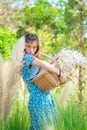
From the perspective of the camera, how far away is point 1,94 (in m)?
3.95

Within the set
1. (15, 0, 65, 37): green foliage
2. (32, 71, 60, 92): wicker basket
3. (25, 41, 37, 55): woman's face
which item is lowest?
(15, 0, 65, 37): green foliage

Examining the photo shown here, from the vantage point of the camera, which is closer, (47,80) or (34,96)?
(47,80)

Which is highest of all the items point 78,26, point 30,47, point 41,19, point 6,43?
point 30,47

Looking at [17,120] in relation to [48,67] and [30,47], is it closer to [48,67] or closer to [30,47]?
[48,67]

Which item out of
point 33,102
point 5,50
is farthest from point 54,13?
point 33,102

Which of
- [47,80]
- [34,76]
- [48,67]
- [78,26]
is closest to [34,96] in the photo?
[34,76]

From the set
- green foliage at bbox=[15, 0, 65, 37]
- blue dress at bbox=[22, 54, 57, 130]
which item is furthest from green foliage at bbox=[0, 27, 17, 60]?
green foliage at bbox=[15, 0, 65, 37]

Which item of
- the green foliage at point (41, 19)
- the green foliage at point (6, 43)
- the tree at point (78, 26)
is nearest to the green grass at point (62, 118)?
the tree at point (78, 26)

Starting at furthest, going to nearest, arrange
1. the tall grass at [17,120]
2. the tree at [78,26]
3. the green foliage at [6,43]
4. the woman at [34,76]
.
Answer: the green foliage at [6,43], the tree at [78,26], the woman at [34,76], the tall grass at [17,120]

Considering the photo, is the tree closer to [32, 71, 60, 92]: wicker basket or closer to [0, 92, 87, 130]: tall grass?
[32, 71, 60, 92]: wicker basket

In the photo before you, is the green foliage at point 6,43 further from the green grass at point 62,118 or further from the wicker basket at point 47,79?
the green grass at point 62,118

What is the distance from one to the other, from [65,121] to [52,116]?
5.1 inches

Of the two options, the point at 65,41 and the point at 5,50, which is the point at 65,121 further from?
the point at 5,50

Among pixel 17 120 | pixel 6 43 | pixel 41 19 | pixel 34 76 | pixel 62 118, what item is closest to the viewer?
pixel 62 118
